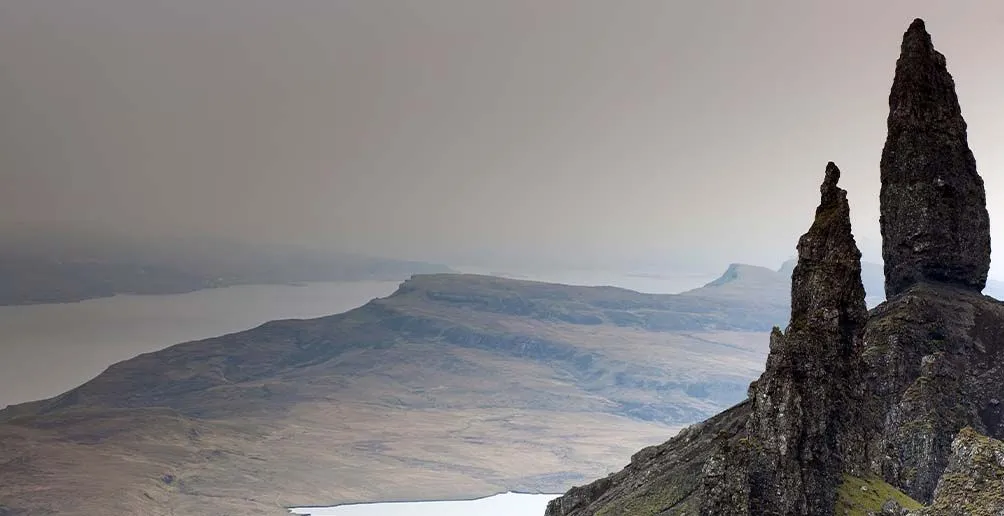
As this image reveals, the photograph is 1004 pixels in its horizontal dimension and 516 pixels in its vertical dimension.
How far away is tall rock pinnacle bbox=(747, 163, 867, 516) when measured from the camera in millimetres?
83938

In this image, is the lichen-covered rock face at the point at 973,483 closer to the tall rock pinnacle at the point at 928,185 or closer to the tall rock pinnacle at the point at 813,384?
the tall rock pinnacle at the point at 813,384

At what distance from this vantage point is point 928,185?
137m

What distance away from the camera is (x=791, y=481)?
3297 inches

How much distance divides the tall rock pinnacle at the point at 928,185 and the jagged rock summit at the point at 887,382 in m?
0.15

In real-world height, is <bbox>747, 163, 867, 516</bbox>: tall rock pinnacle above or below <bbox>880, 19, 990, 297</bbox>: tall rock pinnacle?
below

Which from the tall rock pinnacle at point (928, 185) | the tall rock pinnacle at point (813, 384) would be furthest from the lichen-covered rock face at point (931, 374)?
the tall rock pinnacle at point (813, 384)

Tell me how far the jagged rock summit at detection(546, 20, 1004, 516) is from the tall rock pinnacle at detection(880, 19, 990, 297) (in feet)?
0.50

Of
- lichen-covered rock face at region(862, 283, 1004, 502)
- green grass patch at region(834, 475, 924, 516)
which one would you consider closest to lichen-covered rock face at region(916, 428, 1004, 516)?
green grass patch at region(834, 475, 924, 516)

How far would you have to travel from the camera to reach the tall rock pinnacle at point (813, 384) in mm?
83938

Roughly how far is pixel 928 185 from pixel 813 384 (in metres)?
56.3

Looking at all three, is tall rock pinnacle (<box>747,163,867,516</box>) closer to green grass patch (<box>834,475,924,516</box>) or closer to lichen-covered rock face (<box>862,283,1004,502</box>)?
green grass patch (<box>834,475,924,516</box>)

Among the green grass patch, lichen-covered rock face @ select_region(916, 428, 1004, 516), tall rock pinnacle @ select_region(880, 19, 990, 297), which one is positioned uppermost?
tall rock pinnacle @ select_region(880, 19, 990, 297)

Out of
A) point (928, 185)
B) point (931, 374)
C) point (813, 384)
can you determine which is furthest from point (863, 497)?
point (928, 185)

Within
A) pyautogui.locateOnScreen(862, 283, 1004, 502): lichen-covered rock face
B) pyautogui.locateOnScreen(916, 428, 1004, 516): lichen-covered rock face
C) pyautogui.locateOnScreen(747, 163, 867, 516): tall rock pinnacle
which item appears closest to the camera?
pyautogui.locateOnScreen(916, 428, 1004, 516): lichen-covered rock face
